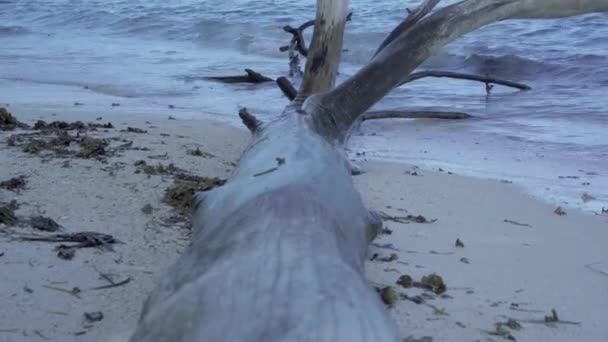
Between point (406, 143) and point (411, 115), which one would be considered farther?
point (411, 115)

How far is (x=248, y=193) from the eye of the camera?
89.9 inches

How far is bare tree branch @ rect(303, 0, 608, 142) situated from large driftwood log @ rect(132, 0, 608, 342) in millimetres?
717

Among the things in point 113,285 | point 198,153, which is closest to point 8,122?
point 198,153

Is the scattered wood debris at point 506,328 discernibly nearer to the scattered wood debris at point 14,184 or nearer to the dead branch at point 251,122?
the dead branch at point 251,122

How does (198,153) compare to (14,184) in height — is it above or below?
below

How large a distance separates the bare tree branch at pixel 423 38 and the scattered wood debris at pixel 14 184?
56.3 inches

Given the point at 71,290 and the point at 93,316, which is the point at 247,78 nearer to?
the point at 71,290

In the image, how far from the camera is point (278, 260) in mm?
1733

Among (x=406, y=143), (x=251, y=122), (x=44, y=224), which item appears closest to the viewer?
(x=44, y=224)

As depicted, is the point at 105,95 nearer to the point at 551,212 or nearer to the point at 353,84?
the point at 353,84

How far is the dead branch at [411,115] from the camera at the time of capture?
231 inches

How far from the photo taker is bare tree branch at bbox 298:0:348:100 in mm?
4625

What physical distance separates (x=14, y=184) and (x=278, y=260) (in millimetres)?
2218

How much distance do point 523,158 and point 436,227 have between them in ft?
7.18
